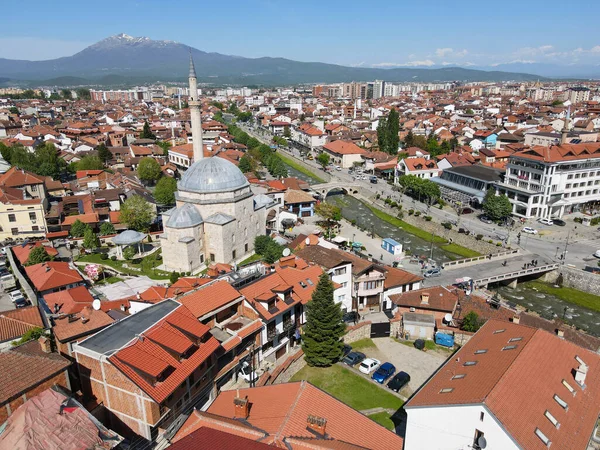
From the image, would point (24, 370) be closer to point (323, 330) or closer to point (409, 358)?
point (323, 330)

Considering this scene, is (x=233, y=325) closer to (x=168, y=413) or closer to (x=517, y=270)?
(x=168, y=413)

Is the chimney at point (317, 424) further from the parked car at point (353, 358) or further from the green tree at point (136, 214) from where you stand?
the green tree at point (136, 214)

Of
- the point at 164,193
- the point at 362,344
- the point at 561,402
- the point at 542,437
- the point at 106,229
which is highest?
the point at 542,437

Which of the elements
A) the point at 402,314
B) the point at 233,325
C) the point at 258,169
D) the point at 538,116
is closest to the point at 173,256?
the point at 233,325

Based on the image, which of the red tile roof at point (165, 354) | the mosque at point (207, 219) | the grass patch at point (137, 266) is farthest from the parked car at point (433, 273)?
the red tile roof at point (165, 354)

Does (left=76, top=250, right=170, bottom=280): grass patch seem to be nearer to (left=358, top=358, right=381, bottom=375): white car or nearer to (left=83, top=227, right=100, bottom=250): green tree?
(left=83, top=227, right=100, bottom=250): green tree

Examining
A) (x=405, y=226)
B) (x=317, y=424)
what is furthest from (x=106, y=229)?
(x=317, y=424)
